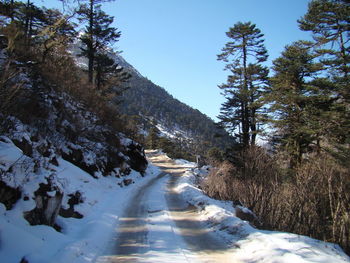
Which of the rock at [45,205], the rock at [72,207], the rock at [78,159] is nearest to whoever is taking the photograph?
the rock at [45,205]

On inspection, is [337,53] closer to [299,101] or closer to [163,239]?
[299,101]

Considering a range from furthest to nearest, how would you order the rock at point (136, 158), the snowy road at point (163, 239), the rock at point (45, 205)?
the rock at point (136, 158), the rock at point (45, 205), the snowy road at point (163, 239)

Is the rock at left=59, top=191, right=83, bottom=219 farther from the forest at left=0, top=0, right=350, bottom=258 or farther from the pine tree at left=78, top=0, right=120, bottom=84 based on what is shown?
the pine tree at left=78, top=0, right=120, bottom=84

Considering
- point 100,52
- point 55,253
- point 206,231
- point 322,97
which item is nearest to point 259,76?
point 322,97

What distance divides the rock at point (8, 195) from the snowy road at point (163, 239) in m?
2.52

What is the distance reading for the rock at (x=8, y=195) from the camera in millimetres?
5823

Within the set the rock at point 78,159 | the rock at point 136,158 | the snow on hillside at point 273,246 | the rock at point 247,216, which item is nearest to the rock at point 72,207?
the rock at point 78,159

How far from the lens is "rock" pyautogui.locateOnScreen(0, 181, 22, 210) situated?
5.82 metres

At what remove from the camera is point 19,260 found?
4523 mm

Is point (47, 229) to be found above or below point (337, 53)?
below

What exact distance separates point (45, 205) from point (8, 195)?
3.17ft

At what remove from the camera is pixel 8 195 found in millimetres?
5941

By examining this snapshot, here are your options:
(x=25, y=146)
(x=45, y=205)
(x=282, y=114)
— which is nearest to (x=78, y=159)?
(x=25, y=146)

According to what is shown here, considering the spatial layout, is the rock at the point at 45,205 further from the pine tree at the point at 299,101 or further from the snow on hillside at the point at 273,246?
the pine tree at the point at 299,101
